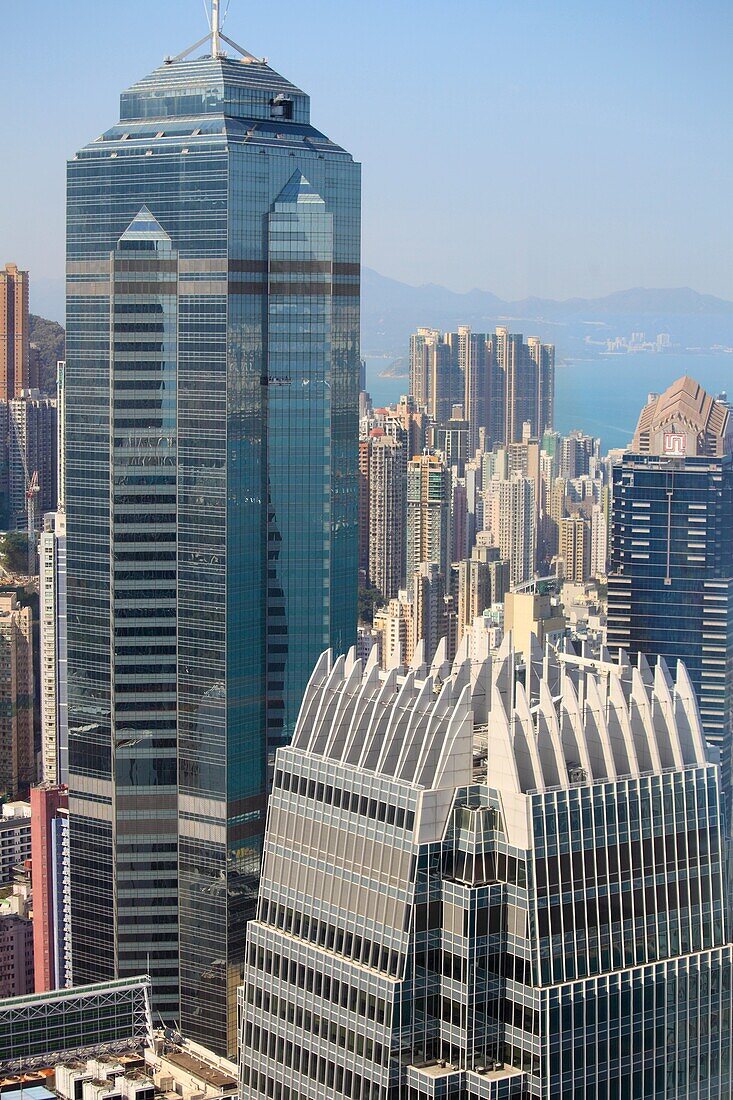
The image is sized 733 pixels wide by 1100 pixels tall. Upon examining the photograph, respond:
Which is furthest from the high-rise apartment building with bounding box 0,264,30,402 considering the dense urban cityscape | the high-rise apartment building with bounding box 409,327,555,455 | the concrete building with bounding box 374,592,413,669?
the concrete building with bounding box 374,592,413,669

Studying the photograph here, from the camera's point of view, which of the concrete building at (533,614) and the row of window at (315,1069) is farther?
the concrete building at (533,614)

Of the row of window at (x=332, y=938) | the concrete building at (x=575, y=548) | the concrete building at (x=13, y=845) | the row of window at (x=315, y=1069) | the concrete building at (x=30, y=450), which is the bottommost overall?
the concrete building at (x=13, y=845)

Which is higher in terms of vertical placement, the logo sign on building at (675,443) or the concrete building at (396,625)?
A: the logo sign on building at (675,443)

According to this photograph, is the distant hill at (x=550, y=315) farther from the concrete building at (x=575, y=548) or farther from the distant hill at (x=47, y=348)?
the distant hill at (x=47, y=348)

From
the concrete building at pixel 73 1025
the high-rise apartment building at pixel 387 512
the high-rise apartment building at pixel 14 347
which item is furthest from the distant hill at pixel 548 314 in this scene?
the high-rise apartment building at pixel 14 347

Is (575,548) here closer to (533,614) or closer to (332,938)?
(533,614)

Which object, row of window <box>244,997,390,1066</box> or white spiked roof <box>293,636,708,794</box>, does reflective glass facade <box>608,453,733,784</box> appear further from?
row of window <box>244,997,390,1066</box>
